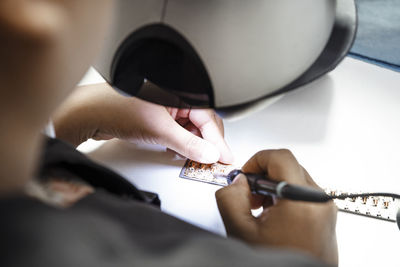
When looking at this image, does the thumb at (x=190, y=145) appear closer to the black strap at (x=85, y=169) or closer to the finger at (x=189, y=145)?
the finger at (x=189, y=145)

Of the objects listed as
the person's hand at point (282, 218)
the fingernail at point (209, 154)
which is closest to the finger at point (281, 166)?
the person's hand at point (282, 218)

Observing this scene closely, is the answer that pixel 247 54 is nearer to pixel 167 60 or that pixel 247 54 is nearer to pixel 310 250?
pixel 167 60

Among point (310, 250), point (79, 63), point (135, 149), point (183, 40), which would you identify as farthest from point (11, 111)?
point (135, 149)

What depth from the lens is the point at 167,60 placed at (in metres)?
0.41

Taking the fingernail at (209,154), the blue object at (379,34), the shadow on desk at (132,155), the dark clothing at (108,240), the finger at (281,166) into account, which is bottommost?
the shadow on desk at (132,155)

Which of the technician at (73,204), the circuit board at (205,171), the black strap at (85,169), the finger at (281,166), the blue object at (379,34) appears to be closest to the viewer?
the technician at (73,204)

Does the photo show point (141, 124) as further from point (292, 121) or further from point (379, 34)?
point (379, 34)

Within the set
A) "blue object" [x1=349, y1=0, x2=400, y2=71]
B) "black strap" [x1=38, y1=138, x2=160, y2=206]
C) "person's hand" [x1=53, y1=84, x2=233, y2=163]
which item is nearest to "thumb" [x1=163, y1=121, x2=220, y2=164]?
"person's hand" [x1=53, y1=84, x2=233, y2=163]

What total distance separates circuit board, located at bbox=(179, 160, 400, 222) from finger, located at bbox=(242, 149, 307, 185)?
9cm

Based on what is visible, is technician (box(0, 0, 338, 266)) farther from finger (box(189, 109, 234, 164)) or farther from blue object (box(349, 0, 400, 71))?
blue object (box(349, 0, 400, 71))

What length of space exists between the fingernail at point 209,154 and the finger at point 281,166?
10cm

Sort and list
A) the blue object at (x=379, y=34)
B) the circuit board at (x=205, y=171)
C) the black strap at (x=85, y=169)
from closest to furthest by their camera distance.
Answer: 1. the black strap at (x=85, y=169)
2. the circuit board at (x=205, y=171)
3. the blue object at (x=379, y=34)

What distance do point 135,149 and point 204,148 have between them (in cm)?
14

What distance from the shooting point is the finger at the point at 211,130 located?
27.0 inches
